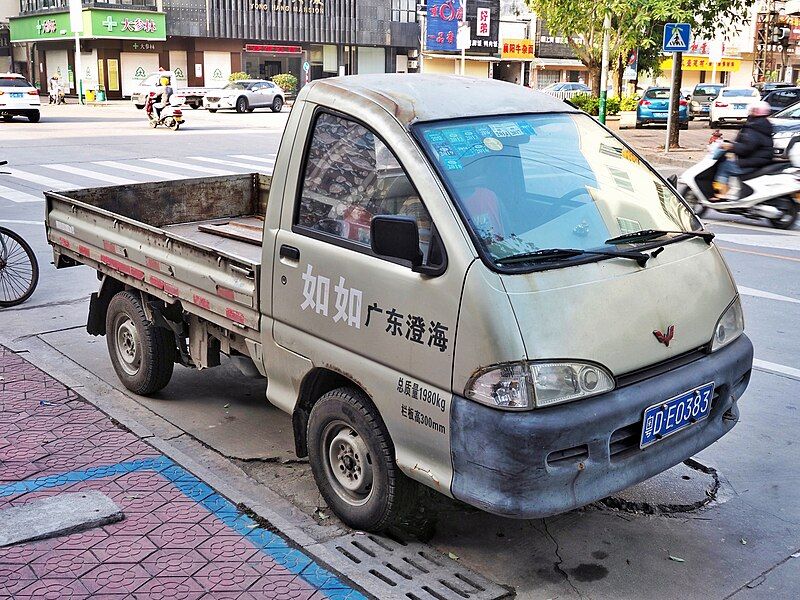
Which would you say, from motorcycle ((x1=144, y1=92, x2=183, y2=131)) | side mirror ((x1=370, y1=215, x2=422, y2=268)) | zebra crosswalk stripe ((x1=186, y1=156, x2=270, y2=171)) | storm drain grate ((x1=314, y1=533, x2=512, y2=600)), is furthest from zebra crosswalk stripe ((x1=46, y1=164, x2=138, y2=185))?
side mirror ((x1=370, y1=215, x2=422, y2=268))

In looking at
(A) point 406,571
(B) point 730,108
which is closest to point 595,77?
(B) point 730,108

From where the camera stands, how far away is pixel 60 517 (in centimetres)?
444

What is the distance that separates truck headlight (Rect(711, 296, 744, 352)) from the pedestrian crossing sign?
16.2 metres

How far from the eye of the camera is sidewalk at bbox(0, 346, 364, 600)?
388 cm

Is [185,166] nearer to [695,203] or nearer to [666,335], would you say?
[695,203]

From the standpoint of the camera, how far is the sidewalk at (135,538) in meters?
3.88

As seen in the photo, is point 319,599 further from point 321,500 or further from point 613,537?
point 613,537

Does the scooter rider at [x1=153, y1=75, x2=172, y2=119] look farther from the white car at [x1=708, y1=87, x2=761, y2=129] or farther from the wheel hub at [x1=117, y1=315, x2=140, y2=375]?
the wheel hub at [x1=117, y1=315, x2=140, y2=375]

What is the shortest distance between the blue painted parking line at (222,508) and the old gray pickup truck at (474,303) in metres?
0.35

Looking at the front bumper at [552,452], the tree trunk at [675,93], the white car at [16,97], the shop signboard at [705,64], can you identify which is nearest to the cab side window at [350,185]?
the front bumper at [552,452]

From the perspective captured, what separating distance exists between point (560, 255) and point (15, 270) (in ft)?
20.7

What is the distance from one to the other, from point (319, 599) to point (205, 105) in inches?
1541

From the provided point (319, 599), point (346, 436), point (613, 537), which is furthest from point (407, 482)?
point (613, 537)

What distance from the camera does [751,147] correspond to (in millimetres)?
12820
